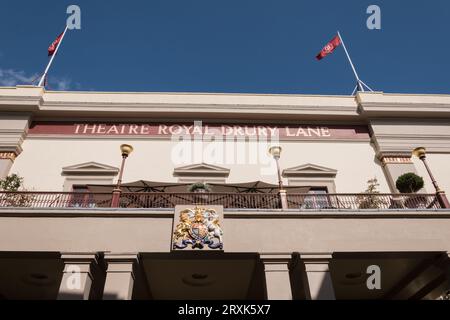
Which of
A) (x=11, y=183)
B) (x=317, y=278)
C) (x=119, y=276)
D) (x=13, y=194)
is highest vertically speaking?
(x=11, y=183)

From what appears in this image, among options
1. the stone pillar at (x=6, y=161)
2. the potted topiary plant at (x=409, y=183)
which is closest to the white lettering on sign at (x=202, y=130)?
the stone pillar at (x=6, y=161)

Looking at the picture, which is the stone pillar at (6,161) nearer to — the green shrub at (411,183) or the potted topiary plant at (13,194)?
the potted topiary plant at (13,194)

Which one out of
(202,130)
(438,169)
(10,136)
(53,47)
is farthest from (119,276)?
(53,47)

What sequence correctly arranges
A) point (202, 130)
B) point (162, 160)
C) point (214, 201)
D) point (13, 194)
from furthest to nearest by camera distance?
point (202, 130), point (162, 160), point (13, 194), point (214, 201)

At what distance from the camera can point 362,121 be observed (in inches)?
776

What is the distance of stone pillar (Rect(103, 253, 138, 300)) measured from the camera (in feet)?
32.1

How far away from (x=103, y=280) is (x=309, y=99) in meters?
15.1

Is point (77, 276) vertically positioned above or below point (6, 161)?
below

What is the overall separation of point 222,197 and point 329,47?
613 inches

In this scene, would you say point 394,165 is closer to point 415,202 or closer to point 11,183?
point 415,202

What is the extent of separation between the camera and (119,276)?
10070 mm

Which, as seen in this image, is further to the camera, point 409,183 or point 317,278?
point 409,183
